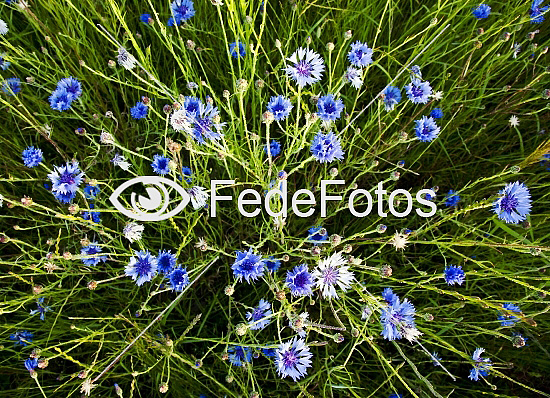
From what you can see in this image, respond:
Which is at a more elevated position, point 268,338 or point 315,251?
point 315,251

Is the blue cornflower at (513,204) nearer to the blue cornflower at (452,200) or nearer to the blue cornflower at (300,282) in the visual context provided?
the blue cornflower at (452,200)

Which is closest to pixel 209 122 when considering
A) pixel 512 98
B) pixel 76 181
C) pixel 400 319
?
pixel 76 181

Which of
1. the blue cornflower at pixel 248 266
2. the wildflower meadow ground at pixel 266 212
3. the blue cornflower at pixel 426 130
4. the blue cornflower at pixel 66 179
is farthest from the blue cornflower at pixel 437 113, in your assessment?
the blue cornflower at pixel 66 179

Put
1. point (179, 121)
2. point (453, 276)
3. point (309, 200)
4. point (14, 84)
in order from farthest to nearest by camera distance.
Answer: point (14, 84) → point (309, 200) → point (453, 276) → point (179, 121)

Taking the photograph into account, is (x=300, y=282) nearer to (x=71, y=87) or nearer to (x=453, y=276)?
(x=453, y=276)

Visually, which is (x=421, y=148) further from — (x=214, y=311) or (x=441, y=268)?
(x=214, y=311)

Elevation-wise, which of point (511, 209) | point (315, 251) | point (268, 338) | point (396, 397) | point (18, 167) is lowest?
point (396, 397)

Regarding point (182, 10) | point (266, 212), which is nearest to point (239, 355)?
point (266, 212)
